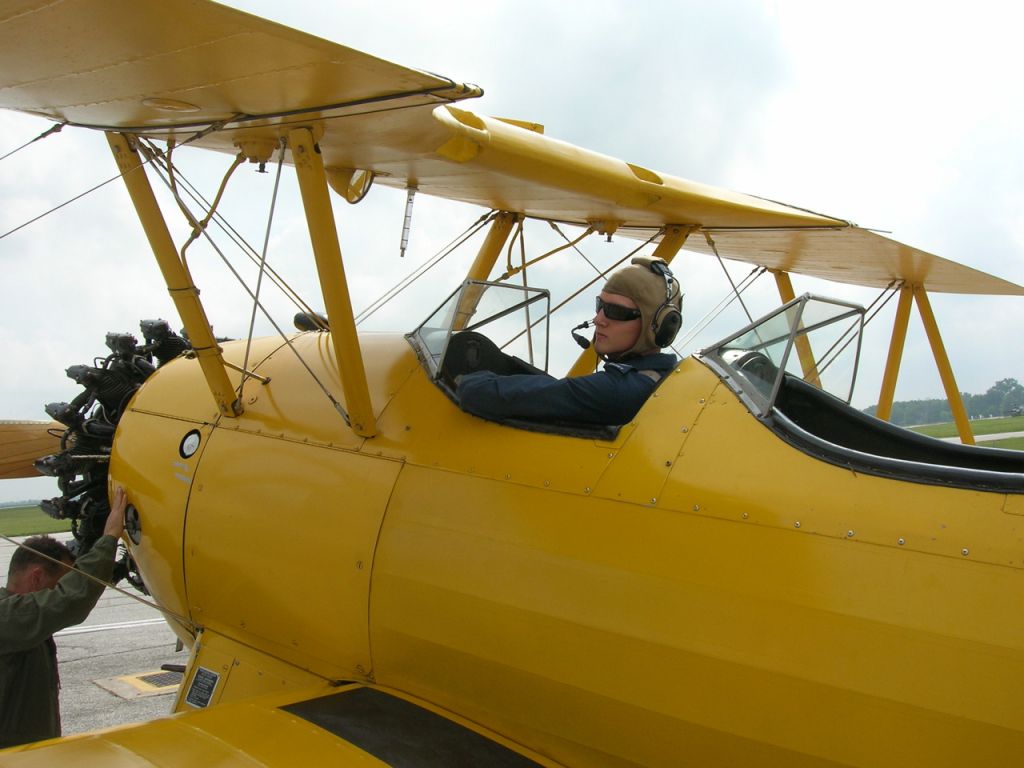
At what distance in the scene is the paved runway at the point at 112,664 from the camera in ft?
19.9

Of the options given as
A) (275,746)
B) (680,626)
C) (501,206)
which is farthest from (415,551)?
(501,206)

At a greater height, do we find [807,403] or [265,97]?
[265,97]

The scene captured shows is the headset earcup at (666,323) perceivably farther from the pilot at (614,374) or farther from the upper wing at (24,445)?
the upper wing at (24,445)

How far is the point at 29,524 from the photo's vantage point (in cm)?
1741

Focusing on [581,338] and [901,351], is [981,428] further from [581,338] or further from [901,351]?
[581,338]

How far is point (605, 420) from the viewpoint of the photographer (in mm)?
3355

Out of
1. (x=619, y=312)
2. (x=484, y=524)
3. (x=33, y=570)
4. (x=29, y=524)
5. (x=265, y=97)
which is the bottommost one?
(x=29, y=524)

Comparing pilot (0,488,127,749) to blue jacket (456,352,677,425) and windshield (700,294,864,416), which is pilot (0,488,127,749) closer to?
blue jacket (456,352,677,425)

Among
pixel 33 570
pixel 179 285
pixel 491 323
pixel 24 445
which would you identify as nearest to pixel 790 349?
pixel 491 323

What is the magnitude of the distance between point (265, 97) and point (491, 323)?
1524mm

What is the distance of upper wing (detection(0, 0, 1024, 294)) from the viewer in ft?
9.26

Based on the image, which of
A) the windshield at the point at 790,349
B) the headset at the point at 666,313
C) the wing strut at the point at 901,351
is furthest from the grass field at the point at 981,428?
the headset at the point at 666,313

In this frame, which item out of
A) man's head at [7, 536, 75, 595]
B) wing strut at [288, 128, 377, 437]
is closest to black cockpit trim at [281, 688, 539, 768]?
wing strut at [288, 128, 377, 437]

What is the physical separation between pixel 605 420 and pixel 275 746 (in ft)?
5.30
